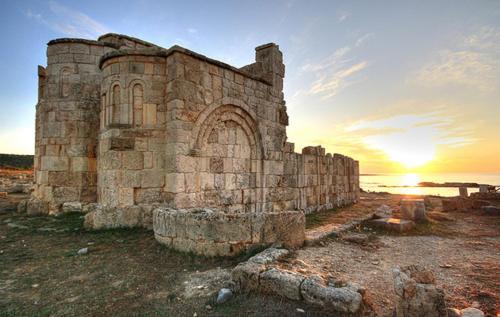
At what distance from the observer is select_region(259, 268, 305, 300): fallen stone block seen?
3.03 m

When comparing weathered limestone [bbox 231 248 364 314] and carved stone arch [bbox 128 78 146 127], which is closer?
weathered limestone [bbox 231 248 364 314]

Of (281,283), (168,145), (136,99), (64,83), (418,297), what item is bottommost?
(281,283)

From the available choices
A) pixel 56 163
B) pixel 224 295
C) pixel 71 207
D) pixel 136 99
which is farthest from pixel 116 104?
pixel 224 295

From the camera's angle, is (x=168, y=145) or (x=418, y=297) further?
(x=168, y=145)

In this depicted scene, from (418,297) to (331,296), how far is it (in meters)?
0.80

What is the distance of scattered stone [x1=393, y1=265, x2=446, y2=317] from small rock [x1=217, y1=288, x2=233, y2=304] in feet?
5.79

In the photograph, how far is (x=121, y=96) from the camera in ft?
21.0

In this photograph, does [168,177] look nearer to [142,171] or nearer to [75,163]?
[142,171]

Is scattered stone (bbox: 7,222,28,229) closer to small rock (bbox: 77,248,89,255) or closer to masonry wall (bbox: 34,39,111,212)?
masonry wall (bbox: 34,39,111,212)

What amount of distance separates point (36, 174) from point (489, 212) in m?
15.2

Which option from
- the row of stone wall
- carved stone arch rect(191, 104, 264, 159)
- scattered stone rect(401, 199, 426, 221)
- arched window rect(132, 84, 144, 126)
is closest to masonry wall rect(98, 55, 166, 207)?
arched window rect(132, 84, 144, 126)

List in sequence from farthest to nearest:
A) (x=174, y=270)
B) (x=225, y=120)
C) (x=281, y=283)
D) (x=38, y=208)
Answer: (x=38, y=208), (x=225, y=120), (x=174, y=270), (x=281, y=283)

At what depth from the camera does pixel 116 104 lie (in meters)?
6.46

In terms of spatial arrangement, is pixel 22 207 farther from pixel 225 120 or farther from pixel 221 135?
pixel 225 120
